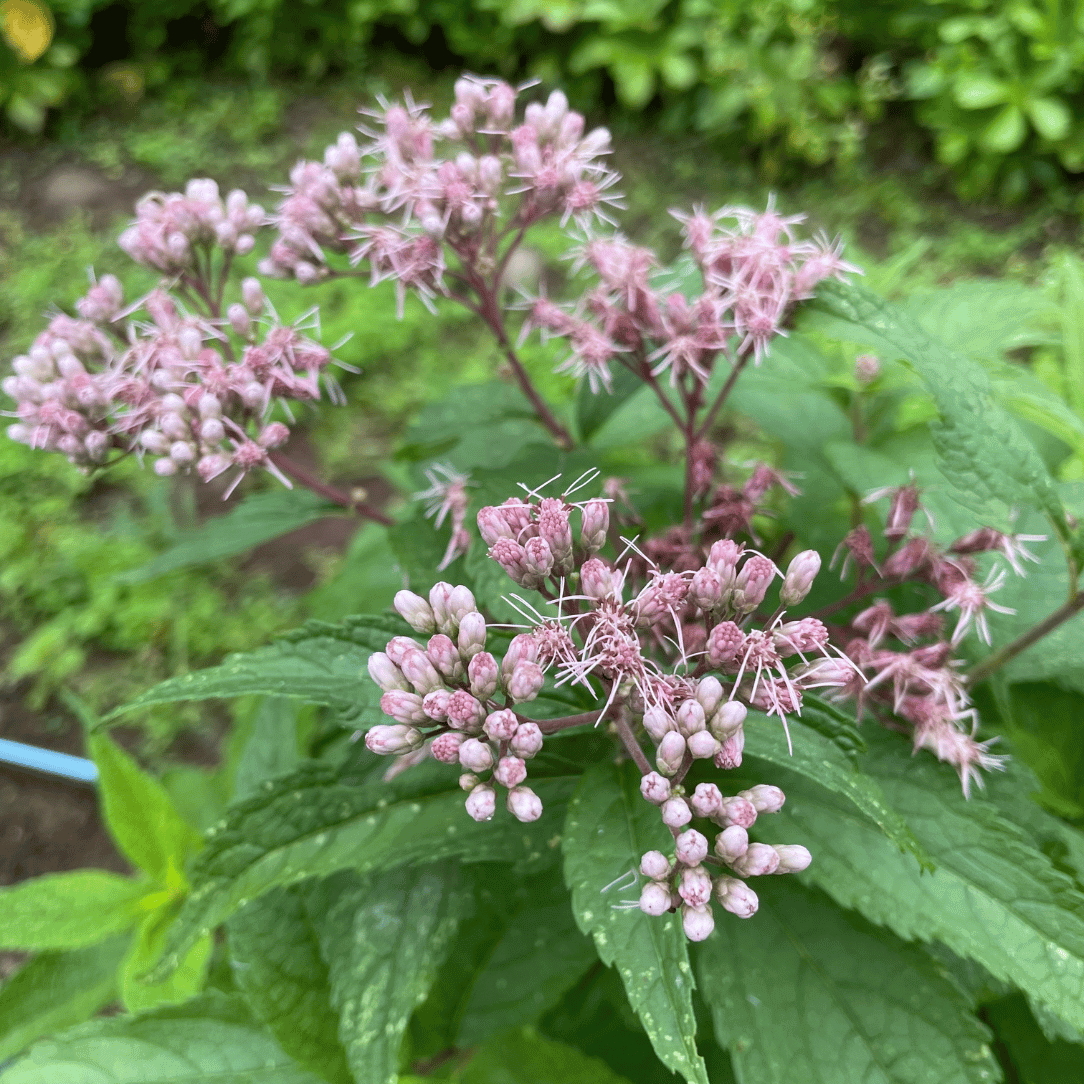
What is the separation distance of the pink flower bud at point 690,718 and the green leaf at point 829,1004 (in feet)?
1.30

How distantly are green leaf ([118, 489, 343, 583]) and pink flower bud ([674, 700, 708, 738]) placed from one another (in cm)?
92

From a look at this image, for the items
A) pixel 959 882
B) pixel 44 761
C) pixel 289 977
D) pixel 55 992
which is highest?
pixel 959 882

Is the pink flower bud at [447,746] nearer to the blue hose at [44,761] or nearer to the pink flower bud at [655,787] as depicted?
the pink flower bud at [655,787]

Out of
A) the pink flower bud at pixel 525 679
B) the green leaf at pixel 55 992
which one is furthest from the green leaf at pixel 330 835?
the green leaf at pixel 55 992

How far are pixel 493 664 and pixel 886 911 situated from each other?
541 millimetres

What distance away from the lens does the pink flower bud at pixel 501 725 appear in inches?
37.0

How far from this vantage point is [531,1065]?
56.8 inches

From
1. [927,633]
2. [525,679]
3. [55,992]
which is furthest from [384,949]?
[55,992]

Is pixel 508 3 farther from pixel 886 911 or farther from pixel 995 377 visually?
pixel 886 911

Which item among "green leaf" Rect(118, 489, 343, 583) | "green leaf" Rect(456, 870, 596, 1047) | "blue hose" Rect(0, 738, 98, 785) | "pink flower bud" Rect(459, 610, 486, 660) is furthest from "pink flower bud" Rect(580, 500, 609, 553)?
"blue hose" Rect(0, 738, 98, 785)

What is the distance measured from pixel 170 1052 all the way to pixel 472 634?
906 millimetres

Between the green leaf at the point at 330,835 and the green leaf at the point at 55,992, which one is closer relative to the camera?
the green leaf at the point at 330,835

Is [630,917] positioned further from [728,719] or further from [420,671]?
[420,671]

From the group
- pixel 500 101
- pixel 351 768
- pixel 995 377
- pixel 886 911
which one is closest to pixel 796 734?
pixel 886 911
